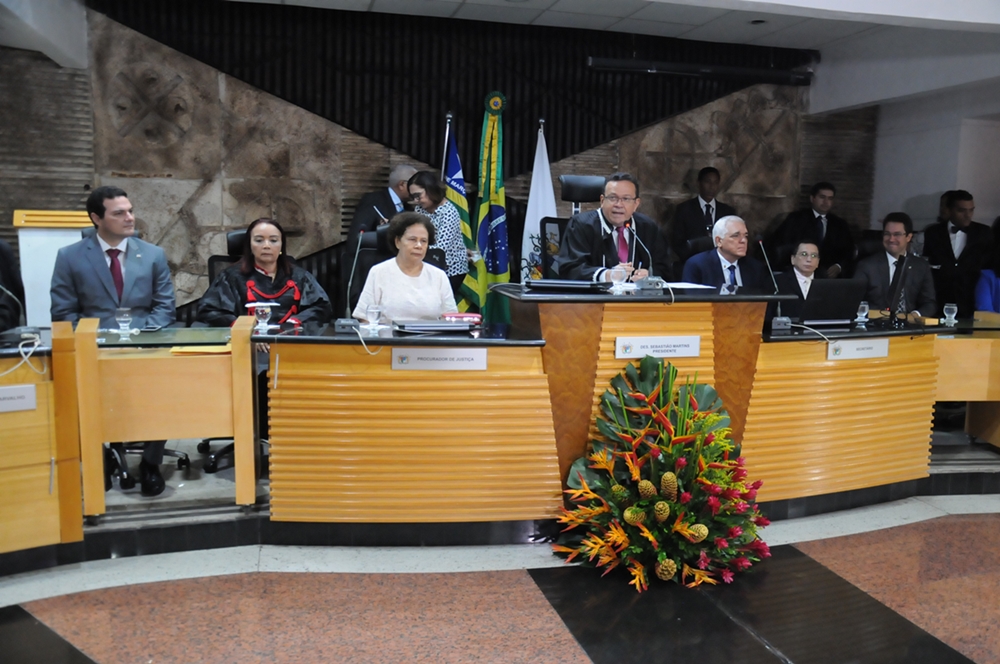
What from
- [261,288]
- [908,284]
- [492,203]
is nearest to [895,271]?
[908,284]

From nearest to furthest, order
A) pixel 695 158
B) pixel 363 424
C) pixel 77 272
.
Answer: pixel 363 424 < pixel 77 272 < pixel 695 158

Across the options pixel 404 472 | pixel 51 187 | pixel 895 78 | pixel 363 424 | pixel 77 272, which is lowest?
pixel 404 472

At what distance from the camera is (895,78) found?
6449 mm

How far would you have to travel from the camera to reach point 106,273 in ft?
12.5

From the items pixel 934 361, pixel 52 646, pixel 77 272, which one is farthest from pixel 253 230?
pixel 934 361

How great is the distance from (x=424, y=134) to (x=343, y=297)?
5.47 feet

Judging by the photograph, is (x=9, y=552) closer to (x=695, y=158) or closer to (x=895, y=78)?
(x=695, y=158)

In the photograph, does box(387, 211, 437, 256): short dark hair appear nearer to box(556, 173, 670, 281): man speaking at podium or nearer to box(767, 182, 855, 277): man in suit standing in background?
box(556, 173, 670, 281): man speaking at podium

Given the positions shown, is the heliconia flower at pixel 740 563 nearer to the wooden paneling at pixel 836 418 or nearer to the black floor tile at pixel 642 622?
the black floor tile at pixel 642 622

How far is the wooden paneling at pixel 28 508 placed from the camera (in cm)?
286

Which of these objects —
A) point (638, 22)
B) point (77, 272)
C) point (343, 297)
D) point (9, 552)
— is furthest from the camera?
point (638, 22)

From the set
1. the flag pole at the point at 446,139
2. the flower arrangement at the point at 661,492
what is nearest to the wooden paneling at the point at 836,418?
the flower arrangement at the point at 661,492

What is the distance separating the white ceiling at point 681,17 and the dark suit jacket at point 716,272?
5.49 feet

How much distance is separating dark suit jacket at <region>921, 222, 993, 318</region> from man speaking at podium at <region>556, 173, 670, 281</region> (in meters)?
2.86
